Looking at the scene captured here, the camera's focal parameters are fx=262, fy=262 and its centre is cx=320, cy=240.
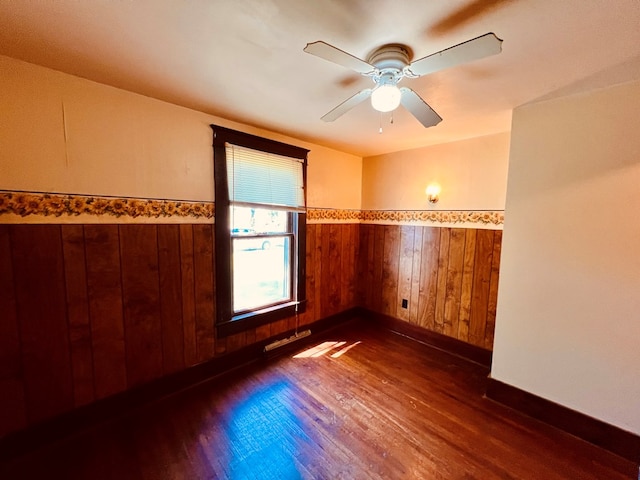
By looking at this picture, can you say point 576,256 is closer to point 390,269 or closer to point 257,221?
point 390,269

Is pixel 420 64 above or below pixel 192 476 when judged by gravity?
above

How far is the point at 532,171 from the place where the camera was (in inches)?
76.1

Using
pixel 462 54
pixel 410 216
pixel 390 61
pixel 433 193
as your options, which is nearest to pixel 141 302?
pixel 390 61

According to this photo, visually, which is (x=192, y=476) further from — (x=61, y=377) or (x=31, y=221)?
(x=31, y=221)

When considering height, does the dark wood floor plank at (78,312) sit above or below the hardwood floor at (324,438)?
above

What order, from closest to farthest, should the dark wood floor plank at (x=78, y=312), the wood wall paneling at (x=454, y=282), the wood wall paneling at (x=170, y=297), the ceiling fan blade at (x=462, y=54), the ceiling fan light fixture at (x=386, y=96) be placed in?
the ceiling fan blade at (x=462, y=54)
the ceiling fan light fixture at (x=386, y=96)
the dark wood floor plank at (x=78, y=312)
the wood wall paneling at (x=170, y=297)
the wood wall paneling at (x=454, y=282)

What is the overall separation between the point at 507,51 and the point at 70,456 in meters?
3.38

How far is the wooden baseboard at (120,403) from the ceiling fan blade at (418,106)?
246 cm

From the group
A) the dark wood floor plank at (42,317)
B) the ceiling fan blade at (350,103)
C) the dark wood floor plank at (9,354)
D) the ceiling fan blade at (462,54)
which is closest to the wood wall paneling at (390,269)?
the ceiling fan blade at (350,103)

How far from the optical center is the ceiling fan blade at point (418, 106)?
1394mm

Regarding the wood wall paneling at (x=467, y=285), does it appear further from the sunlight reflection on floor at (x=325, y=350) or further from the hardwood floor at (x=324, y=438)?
the sunlight reflection on floor at (x=325, y=350)

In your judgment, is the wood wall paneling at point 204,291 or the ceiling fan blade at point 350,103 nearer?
the ceiling fan blade at point 350,103

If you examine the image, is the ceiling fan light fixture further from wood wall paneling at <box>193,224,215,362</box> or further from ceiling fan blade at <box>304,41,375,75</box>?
wood wall paneling at <box>193,224,215,362</box>

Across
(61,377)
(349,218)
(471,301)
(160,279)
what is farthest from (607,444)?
(61,377)
